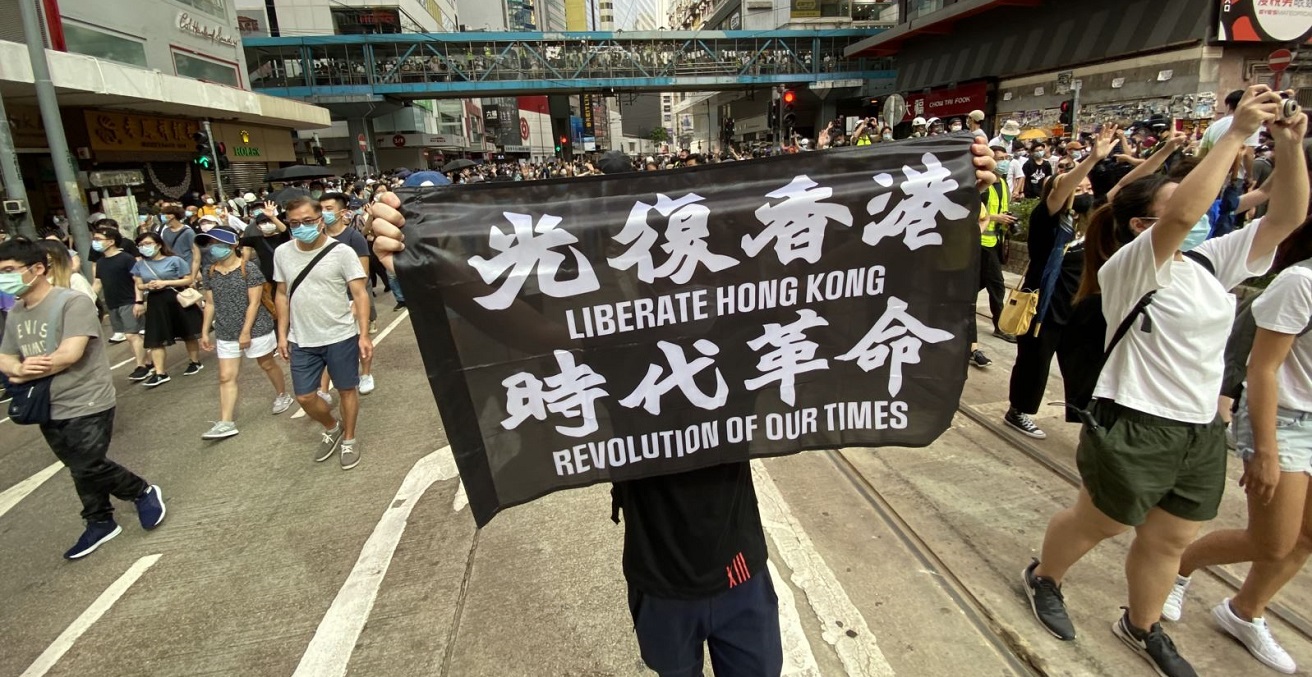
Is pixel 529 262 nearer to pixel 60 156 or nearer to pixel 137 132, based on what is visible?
pixel 60 156

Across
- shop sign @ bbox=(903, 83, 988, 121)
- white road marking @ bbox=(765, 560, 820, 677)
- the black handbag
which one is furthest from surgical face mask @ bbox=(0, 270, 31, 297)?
shop sign @ bbox=(903, 83, 988, 121)

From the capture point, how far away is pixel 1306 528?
2436mm

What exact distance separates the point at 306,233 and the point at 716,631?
12.9 feet

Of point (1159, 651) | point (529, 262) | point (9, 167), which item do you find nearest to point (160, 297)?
point (9, 167)

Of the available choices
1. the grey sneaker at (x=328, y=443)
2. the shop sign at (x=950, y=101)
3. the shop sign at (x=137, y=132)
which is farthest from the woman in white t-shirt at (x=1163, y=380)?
the shop sign at (x=950, y=101)

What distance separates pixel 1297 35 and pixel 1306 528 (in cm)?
2180

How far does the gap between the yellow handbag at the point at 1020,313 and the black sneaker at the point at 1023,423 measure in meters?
0.64

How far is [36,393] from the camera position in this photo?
3.54 meters

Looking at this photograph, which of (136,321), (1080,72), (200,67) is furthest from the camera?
(200,67)

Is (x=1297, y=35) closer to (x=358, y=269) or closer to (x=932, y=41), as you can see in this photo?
(x=932, y=41)

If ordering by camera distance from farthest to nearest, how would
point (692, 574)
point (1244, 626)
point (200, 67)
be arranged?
point (200, 67) < point (1244, 626) < point (692, 574)

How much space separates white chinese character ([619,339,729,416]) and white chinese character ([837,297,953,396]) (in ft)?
1.34

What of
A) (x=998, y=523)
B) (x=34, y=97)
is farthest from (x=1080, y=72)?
(x=34, y=97)

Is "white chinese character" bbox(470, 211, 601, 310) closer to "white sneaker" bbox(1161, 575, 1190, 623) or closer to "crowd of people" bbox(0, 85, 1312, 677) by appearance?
"crowd of people" bbox(0, 85, 1312, 677)
